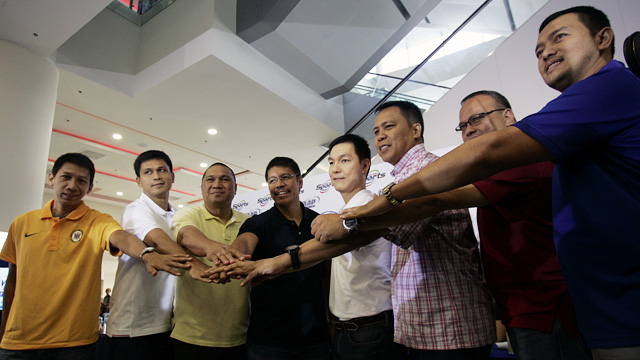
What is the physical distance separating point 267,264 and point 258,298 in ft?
1.01

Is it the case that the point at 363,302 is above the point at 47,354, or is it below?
above

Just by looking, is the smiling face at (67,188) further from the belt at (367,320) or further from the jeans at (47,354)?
the belt at (367,320)

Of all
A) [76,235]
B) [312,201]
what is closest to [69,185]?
[76,235]

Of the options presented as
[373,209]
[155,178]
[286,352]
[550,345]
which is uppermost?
[155,178]

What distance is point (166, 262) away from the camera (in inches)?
67.4

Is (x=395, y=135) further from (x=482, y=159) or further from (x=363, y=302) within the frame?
(x=482, y=159)

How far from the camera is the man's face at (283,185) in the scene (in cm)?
224

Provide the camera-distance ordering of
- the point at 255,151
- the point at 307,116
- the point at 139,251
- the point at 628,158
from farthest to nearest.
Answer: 1. the point at 255,151
2. the point at 307,116
3. the point at 139,251
4. the point at 628,158

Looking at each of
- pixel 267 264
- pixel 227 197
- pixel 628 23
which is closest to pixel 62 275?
pixel 227 197

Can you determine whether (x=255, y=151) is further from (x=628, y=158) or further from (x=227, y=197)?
(x=628, y=158)

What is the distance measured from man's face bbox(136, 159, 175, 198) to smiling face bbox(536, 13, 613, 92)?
2137 mm

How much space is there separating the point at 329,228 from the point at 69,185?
164 centimetres

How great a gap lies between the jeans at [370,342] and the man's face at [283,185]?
2.75 feet

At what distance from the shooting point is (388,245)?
1854mm
